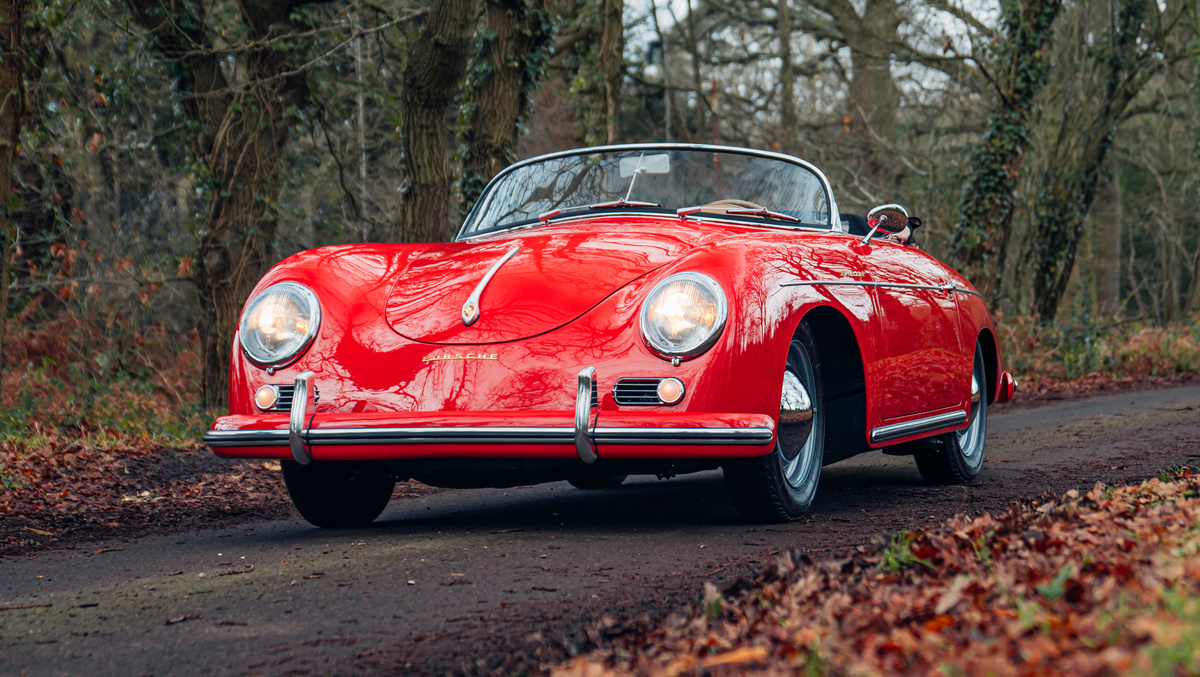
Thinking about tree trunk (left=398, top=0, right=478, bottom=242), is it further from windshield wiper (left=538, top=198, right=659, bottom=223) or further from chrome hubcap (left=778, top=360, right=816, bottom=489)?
chrome hubcap (left=778, top=360, right=816, bottom=489)

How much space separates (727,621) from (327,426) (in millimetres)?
1942

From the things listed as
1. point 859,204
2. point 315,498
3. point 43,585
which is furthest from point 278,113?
point 859,204

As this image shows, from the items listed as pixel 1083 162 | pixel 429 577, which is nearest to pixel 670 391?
pixel 429 577

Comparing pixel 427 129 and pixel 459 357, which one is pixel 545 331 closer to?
pixel 459 357

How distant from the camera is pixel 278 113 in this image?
40.2 feet

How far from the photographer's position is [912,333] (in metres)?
5.21

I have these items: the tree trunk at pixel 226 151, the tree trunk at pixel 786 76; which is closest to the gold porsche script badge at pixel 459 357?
the tree trunk at pixel 226 151

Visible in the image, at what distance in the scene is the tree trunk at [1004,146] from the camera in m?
14.8

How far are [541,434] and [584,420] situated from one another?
151mm

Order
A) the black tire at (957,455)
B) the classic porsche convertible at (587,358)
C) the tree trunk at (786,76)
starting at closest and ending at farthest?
1. the classic porsche convertible at (587,358)
2. the black tire at (957,455)
3. the tree trunk at (786,76)

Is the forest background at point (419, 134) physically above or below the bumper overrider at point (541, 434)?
above

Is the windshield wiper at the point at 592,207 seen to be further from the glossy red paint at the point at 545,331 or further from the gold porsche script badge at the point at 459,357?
the gold porsche script badge at the point at 459,357

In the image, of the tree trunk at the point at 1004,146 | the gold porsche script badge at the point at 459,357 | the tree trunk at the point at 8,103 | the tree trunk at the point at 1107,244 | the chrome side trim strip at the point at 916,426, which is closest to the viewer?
the gold porsche script badge at the point at 459,357

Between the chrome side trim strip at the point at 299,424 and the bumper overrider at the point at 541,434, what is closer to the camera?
the bumper overrider at the point at 541,434
